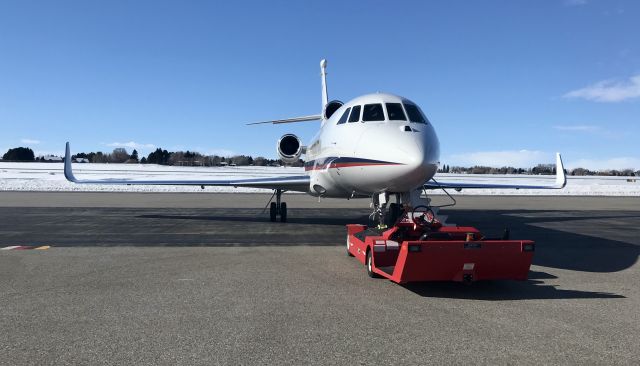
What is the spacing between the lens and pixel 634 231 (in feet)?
48.3

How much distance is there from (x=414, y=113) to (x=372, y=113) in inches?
34.2

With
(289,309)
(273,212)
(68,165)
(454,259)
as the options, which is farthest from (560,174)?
(68,165)

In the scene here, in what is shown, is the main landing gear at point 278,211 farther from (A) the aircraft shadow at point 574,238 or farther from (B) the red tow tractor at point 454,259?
(B) the red tow tractor at point 454,259

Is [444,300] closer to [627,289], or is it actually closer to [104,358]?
[627,289]

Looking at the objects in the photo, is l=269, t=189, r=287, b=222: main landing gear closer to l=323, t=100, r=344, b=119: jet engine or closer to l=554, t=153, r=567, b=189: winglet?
l=323, t=100, r=344, b=119: jet engine

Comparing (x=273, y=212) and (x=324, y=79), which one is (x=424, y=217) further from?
(x=324, y=79)

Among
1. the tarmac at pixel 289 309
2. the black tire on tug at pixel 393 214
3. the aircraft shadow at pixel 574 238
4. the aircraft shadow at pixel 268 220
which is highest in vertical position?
the black tire on tug at pixel 393 214

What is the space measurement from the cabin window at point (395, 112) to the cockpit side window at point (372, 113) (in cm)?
17

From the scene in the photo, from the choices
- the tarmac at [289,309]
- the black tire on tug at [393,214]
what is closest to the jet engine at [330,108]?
the tarmac at [289,309]

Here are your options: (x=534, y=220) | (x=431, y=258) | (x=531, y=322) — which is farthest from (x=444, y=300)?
(x=534, y=220)

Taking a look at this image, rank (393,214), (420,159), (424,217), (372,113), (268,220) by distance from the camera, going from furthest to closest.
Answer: (268,220), (372,113), (393,214), (424,217), (420,159)

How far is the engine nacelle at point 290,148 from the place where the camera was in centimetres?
1820

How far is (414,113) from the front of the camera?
380 inches

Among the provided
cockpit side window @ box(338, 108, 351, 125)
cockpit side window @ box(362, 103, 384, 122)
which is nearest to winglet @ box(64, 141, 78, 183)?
cockpit side window @ box(338, 108, 351, 125)
